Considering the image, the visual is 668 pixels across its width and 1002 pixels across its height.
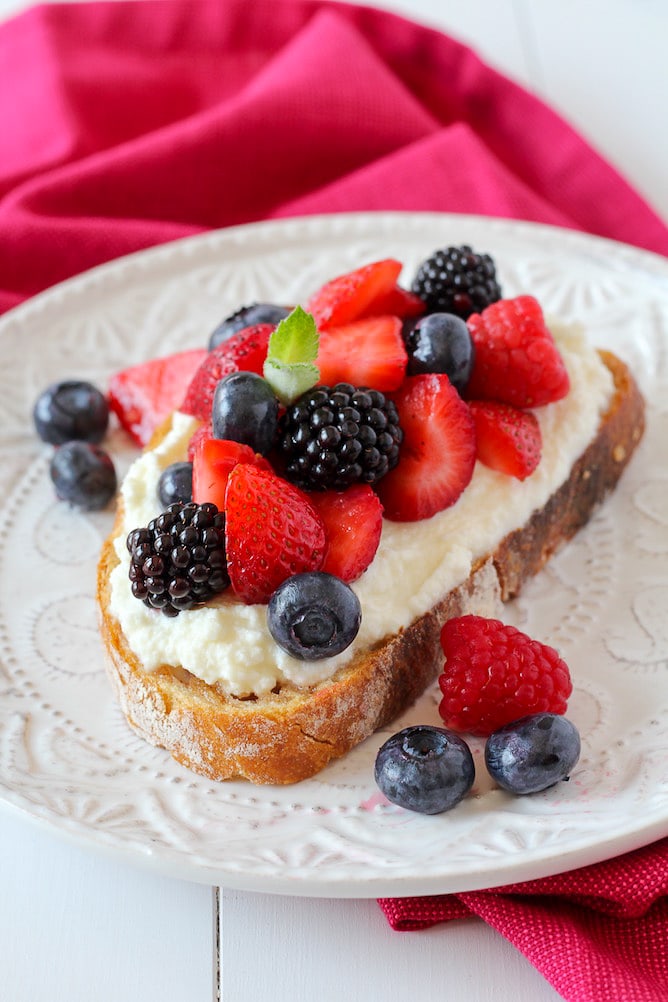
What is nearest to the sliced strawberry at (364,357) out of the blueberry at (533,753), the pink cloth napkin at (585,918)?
the blueberry at (533,753)

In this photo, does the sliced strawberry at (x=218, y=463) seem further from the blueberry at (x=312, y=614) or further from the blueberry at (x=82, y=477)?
the blueberry at (x=82, y=477)

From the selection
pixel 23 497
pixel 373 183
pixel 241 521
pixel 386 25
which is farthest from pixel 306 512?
pixel 386 25

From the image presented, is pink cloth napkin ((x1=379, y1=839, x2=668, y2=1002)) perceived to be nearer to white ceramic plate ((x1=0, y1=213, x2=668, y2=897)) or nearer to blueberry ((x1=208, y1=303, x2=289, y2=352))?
white ceramic plate ((x1=0, y1=213, x2=668, y2=897))

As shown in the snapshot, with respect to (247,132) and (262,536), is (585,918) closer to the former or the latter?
(262,536)

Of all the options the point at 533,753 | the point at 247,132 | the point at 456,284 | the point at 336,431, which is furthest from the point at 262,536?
the point at 247,132

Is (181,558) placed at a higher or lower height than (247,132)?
lower

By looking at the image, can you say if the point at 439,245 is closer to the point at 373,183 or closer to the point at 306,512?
the point at 373,183
